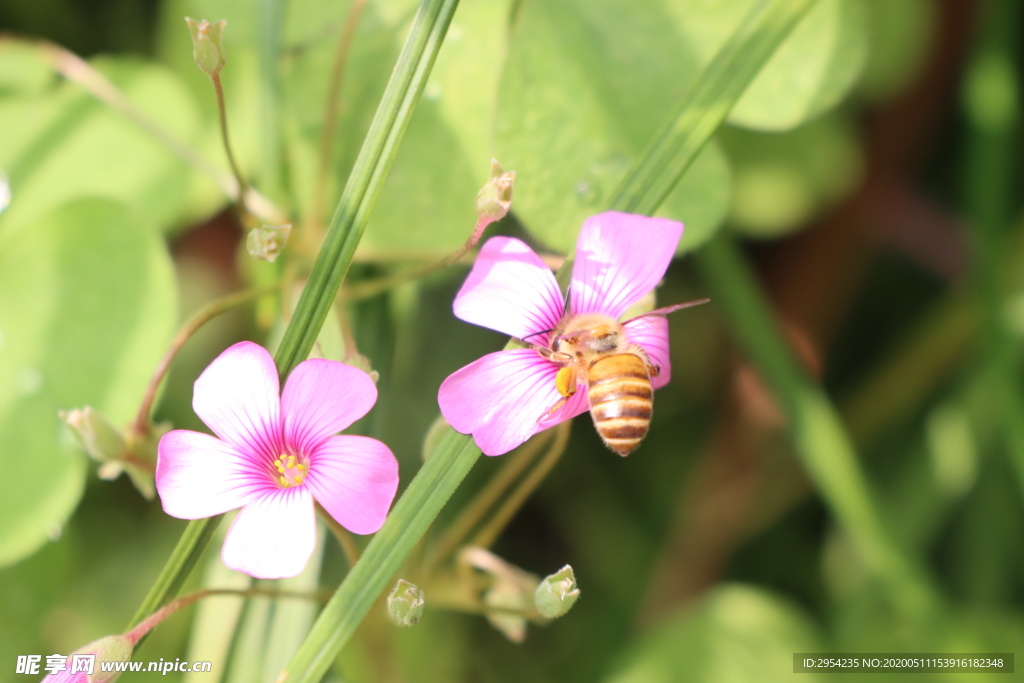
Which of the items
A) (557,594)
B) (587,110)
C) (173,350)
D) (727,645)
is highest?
(587,110)

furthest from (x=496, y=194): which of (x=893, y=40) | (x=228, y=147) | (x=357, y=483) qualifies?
(x=893, y=40)

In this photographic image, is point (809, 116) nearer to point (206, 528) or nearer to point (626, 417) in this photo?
point (626, 417)

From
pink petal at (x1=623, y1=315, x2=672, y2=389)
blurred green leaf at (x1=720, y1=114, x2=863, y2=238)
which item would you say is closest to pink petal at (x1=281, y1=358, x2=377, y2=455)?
pink petal at (x1=623, y1=315, x2=672, y2=389)

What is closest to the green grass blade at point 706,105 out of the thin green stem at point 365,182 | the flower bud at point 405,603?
the thin green stem at point 365,182

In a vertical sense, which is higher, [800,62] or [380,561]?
[800,62]

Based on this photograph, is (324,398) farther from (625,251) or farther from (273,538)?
(625,251)

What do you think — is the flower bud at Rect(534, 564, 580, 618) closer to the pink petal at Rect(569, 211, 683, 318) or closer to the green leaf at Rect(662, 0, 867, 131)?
the pink petal at Rect(569, 211, 683, 318)
